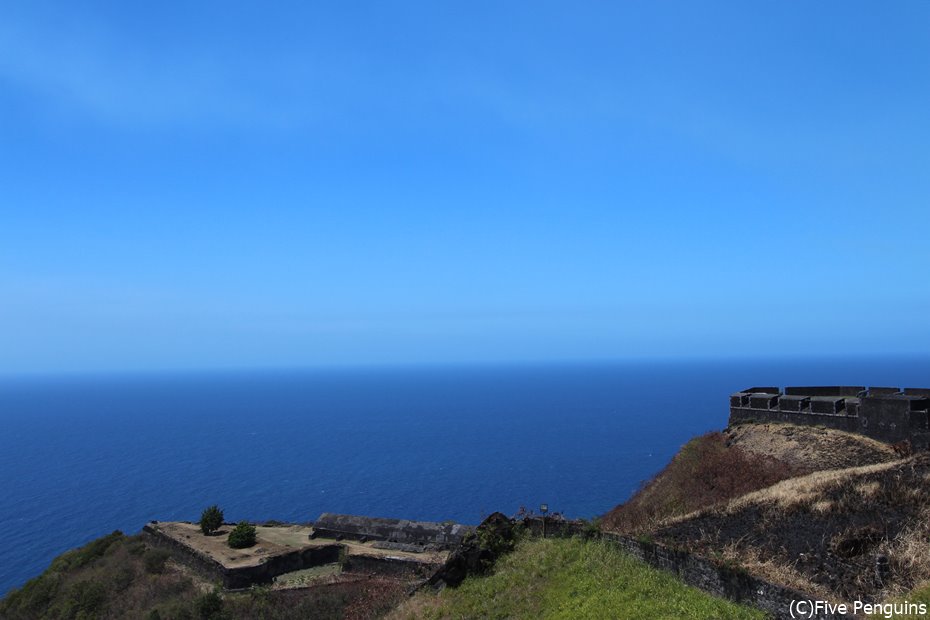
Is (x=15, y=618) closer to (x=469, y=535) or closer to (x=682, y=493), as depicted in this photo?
(x=469, y=535)

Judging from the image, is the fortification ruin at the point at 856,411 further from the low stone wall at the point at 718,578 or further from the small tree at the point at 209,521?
the small tree at the point at 209,521

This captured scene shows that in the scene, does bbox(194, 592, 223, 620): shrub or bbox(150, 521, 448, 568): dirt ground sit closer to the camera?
bbox(194, 592, 223, 620): shrub

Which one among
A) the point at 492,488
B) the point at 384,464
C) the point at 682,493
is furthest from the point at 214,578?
the point at 384,464

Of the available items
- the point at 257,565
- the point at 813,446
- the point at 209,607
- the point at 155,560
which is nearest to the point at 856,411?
the point at 813,446

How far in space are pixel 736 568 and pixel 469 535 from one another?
11102mm

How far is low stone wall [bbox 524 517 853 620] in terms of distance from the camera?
14.5 metres

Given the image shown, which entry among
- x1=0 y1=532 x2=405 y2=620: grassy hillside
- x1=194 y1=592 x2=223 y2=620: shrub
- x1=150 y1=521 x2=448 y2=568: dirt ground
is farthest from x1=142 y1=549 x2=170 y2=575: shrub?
x1=194 y1=592 x2=223 y2=620: shrub

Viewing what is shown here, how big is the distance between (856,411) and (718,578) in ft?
61.8

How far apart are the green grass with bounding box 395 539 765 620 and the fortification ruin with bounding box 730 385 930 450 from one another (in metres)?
16.8

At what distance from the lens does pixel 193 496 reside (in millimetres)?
109250

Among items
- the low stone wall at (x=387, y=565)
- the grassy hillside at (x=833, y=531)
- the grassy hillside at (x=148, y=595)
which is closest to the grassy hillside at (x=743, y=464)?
the grassy hillside at (x=833, y=531)

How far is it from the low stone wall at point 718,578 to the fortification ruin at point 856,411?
16.5 metres

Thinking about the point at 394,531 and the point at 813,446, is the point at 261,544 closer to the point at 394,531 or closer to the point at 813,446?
the point at 394,531

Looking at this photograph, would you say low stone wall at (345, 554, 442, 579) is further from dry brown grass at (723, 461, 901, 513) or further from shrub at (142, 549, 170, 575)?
dry brown grass at (723, 461, 901, 513)
